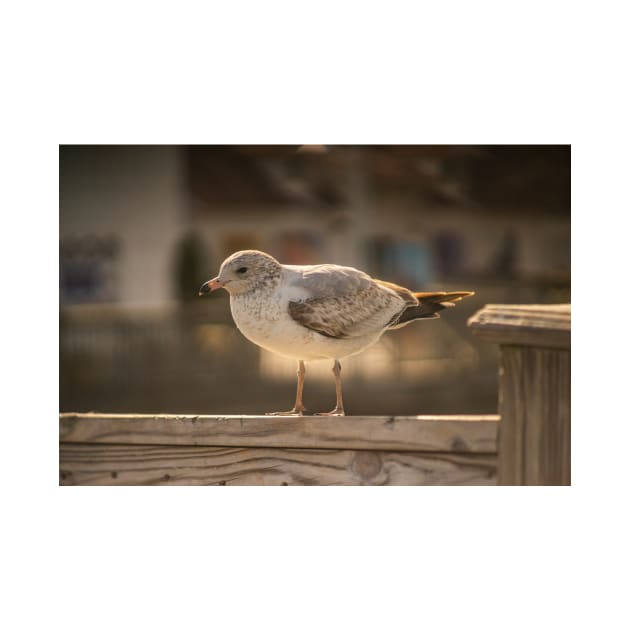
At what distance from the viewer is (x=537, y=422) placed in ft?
9.56

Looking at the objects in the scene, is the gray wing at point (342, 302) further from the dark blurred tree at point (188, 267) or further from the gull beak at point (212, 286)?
the dark blurred tree at point (188, 267)

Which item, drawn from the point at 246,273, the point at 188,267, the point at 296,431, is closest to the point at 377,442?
the point at 296,431

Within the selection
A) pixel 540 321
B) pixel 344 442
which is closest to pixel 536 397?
pixel 540 321

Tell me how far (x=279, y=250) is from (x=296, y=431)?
1514cm

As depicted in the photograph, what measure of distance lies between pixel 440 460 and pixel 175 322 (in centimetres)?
1196

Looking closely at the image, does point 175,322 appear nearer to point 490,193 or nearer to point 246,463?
point 490,193

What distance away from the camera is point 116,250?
17.8 metres

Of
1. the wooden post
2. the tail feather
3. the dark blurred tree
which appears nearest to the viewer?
the wooden post

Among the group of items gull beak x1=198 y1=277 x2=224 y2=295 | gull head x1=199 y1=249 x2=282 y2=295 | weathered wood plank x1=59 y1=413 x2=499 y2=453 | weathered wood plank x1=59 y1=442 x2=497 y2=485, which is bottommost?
weathered wood plank x1=59 y1=442 x2=497 y2=485

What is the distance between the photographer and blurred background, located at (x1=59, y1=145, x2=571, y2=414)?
14.3m

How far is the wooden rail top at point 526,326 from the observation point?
2904mm

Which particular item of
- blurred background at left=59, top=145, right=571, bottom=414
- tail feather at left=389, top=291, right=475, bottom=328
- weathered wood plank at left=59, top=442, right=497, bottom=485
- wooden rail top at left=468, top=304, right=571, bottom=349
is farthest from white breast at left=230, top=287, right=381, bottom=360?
blurred background at left=59, top=145, right=571, bottom=414

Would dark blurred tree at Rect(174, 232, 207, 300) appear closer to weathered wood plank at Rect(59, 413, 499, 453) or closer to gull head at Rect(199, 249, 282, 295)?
gull head at Rect(199, 249, 282, 295)

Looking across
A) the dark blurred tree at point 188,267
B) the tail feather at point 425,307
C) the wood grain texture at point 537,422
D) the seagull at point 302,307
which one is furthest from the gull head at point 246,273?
the dark blurred tree at point 188,267
